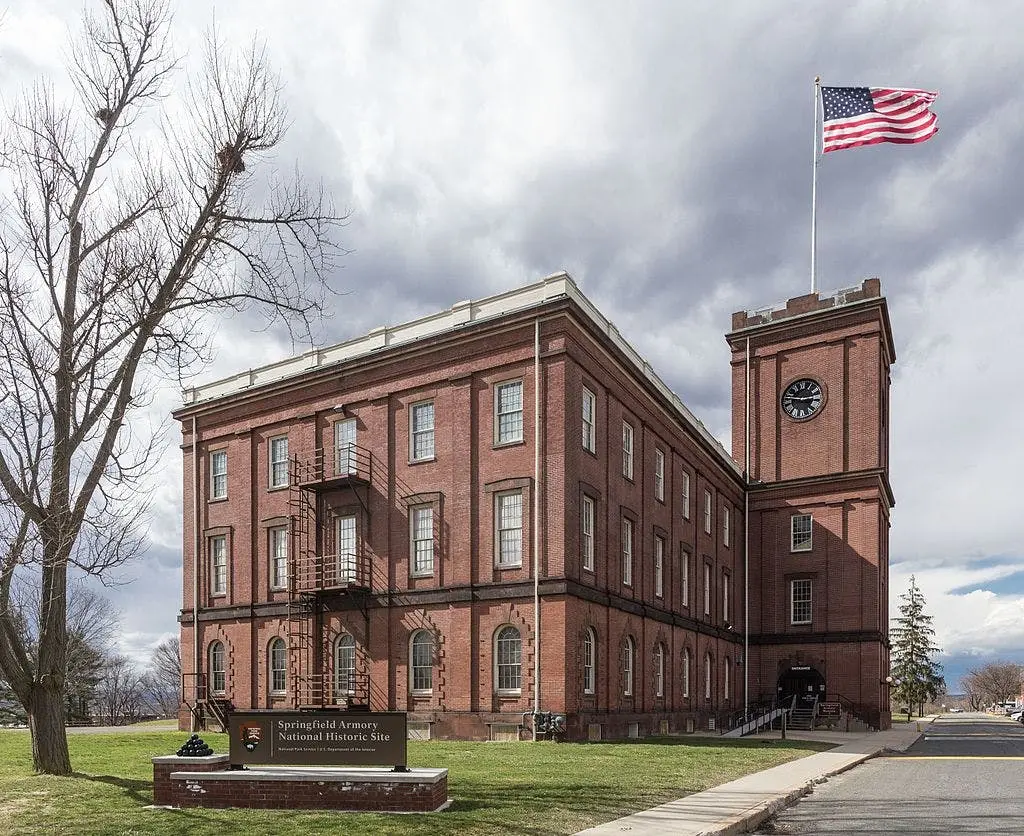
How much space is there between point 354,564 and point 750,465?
27.2 meters

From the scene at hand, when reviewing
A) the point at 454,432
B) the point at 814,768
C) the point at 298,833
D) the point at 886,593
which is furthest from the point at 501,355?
the point at 886,593

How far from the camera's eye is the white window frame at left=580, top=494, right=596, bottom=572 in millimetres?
30625

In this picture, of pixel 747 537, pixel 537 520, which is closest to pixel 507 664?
pixel 537 520

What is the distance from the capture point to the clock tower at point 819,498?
158ft

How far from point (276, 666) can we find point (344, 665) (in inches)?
152

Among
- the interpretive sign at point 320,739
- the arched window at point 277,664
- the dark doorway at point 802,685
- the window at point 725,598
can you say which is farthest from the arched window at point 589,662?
the dark doorway at point 802,685

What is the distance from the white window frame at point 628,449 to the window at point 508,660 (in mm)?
8289

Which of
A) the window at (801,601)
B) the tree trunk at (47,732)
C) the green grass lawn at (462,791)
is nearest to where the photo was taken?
the green grass lawn at (462,791)

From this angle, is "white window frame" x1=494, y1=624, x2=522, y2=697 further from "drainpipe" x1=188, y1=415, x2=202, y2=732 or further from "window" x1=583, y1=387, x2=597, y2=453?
"drainpipe" x1=188, y1=415, x2=202, y2=732

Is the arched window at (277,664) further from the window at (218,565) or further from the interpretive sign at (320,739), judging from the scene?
the interpretive sign at (320,739)

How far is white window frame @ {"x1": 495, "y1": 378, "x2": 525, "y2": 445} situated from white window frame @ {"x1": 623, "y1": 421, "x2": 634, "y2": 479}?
19.9 ft

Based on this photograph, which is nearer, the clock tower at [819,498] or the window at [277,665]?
the window at [277,665]

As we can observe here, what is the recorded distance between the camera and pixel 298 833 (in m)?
11.1

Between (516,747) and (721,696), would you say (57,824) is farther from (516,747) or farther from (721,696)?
(721,696)
